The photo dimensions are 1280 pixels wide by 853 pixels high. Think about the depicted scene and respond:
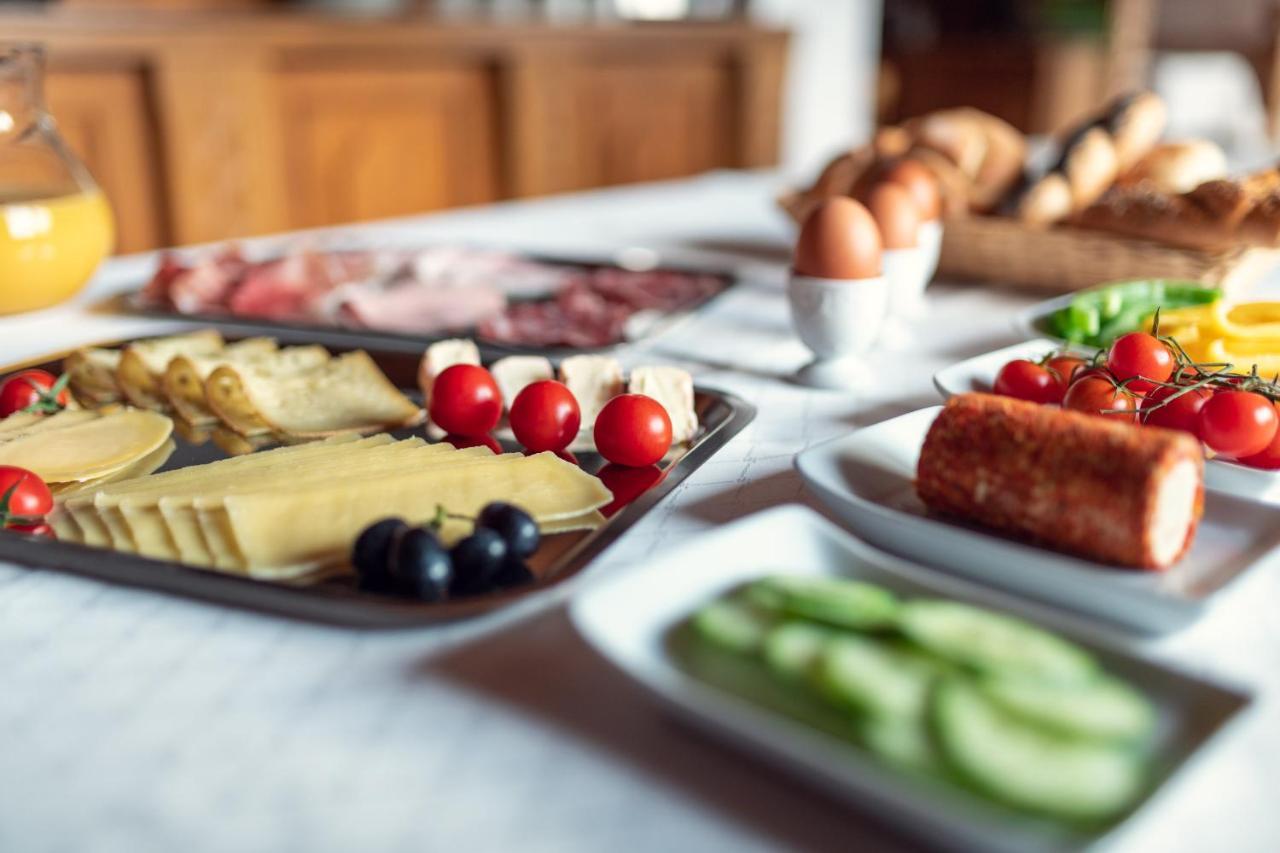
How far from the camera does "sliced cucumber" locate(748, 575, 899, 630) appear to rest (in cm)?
55

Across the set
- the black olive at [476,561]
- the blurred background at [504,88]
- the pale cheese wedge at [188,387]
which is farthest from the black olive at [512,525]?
the blurred background at [504,88]

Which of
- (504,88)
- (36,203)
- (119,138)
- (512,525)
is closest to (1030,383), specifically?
(512,525)

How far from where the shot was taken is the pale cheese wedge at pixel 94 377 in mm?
1141

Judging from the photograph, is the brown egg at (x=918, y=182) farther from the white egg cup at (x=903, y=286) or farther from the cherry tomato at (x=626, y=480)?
the cherry tomato at (x=626, y=480)

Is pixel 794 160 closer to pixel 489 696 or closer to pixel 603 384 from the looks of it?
pixel 603 384

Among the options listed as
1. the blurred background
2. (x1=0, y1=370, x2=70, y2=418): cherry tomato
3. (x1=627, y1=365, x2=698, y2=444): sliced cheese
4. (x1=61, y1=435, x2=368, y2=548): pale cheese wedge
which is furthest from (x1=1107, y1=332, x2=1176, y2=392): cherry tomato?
the blurred background

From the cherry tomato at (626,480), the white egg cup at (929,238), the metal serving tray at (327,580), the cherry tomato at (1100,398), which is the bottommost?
the cherry tomato at (626,480)

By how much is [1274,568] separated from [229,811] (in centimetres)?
69

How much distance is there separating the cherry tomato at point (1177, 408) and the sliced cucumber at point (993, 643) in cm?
37

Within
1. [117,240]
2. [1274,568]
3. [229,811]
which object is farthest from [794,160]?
[229,811]

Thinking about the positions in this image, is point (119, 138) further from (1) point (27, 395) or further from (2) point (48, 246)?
(1) point (27, 395)

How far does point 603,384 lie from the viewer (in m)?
1.05

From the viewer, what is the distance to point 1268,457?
85cm

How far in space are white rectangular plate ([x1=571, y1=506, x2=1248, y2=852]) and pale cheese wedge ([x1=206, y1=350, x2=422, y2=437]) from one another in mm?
479
